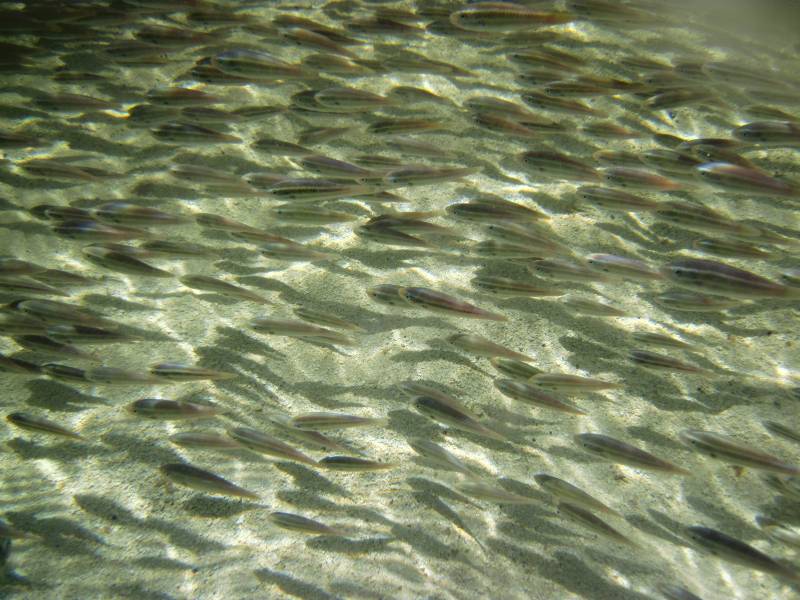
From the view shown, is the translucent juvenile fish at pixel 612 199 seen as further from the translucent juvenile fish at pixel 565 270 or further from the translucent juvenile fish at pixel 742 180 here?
the translucent juvenile fish at pixel 565 270

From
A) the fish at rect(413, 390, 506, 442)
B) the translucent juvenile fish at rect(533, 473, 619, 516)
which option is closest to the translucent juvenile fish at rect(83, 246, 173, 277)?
the fish at rect(413, 390, 506, 442)

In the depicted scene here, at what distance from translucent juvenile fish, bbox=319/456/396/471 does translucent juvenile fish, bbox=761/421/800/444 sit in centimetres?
249

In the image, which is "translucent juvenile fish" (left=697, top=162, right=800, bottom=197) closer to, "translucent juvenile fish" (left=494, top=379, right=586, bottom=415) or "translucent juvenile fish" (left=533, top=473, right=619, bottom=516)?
"translucent juvenile fish" (left=494, top=379, right=586, bottom=415)

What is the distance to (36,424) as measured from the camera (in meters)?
3.25

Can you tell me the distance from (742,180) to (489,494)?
2910mm

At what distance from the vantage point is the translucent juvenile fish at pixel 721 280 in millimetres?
3396

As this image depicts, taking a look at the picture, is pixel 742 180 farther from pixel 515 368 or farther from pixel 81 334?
pixel 81 334

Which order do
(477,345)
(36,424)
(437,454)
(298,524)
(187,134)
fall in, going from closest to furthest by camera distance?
(298,524) → (437,454) → (36,424) → (477,345) → (187,134)

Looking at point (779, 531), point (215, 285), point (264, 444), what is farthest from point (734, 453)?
point (215, 285)

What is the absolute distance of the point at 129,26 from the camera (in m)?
7.53

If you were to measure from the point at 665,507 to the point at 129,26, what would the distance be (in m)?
8.47

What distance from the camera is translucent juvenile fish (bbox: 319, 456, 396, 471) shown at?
306 centimetres

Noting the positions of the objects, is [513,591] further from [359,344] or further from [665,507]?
[359,344]

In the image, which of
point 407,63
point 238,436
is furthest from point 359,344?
point 407,63
